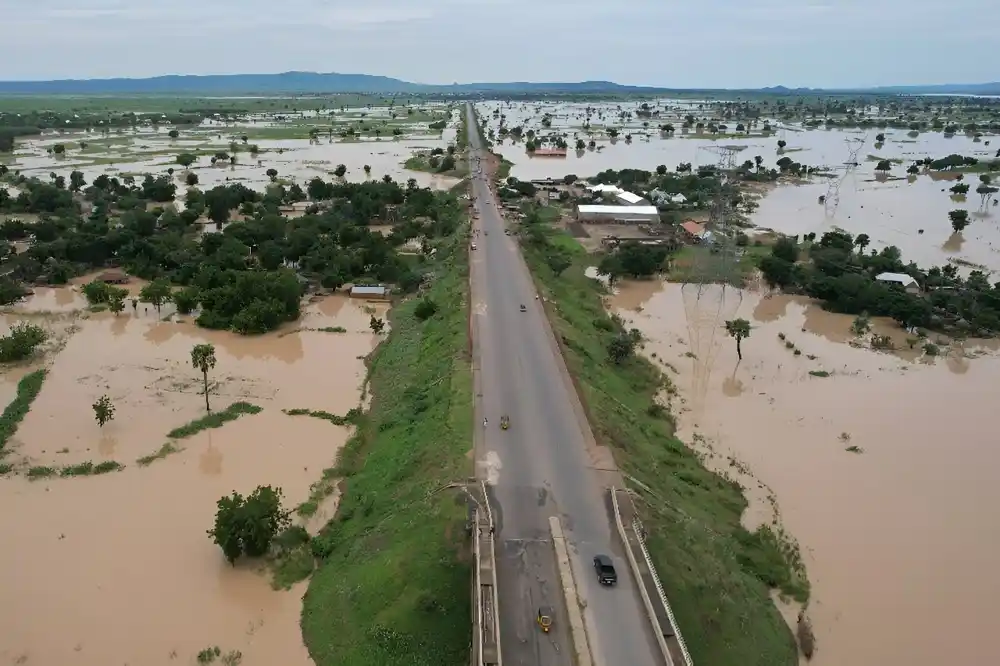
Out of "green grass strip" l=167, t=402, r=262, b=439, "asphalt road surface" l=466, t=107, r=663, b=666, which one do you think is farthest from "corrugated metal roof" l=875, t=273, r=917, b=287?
"green grass strip" l=167, t=402, r=262, b=439

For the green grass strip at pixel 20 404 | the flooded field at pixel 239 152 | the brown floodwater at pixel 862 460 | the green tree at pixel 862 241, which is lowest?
the brown floodwater at pixel 862 460

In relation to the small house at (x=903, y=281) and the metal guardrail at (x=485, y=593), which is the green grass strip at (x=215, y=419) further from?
the small house at (x=903, y=281)

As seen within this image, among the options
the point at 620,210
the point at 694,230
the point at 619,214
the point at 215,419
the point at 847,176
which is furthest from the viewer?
the point at 847,176

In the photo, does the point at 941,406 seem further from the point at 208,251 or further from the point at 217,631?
the point at 208,251

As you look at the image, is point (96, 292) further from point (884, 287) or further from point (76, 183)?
point (884, 287)

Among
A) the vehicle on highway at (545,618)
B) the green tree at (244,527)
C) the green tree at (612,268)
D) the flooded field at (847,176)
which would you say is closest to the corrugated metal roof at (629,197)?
the flooded field at (847,176)

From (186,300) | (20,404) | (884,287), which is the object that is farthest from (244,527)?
(884,287)

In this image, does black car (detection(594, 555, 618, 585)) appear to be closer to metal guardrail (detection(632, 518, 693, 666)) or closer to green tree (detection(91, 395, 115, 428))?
metal guardrail (detection(632, 518, 693, 666))
